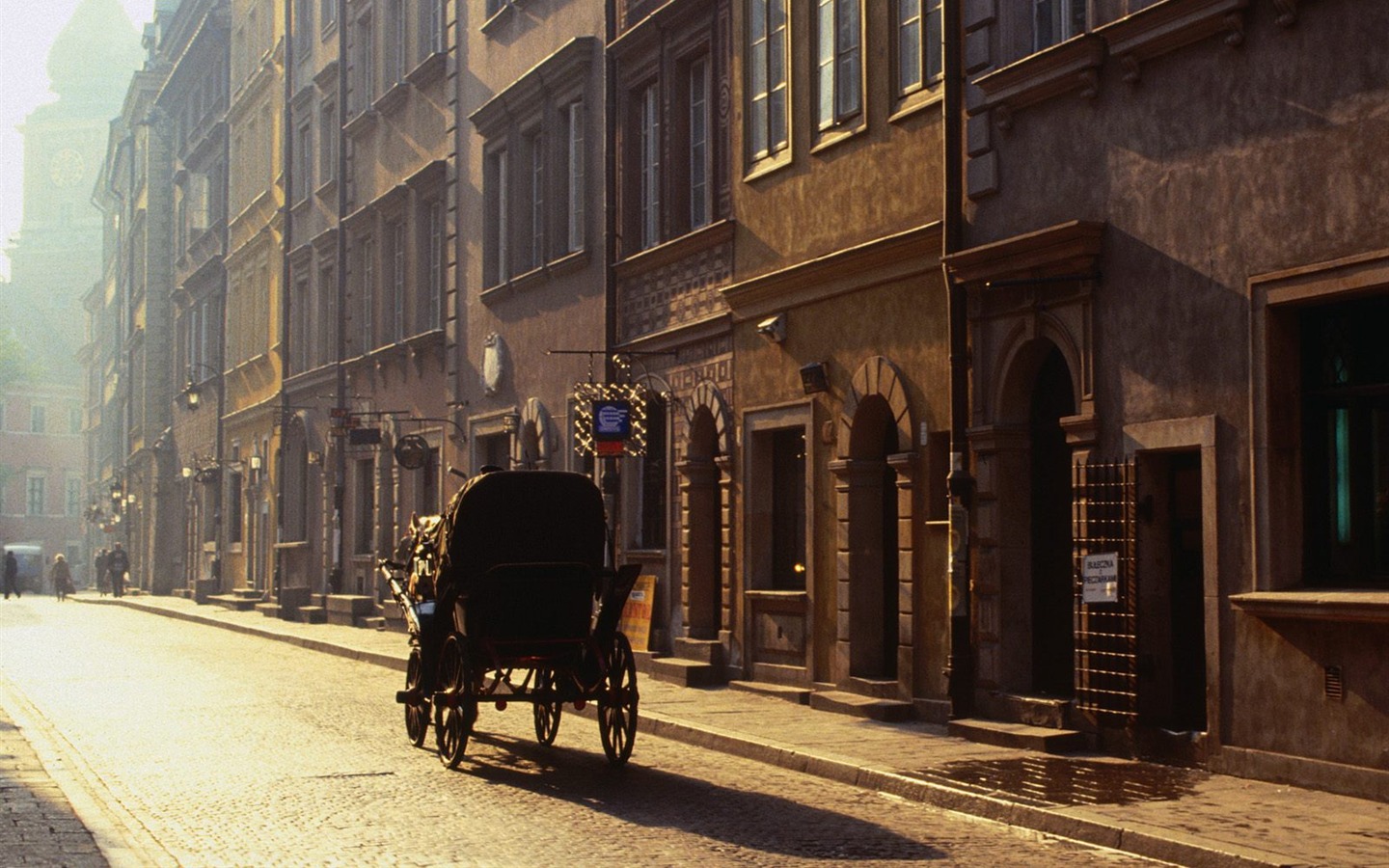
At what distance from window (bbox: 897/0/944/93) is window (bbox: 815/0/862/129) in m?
0.71

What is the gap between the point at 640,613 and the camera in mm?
24359

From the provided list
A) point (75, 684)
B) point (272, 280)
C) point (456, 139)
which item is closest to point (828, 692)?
point (75, 684)

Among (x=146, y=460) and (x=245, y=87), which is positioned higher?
(x=245, y=87)

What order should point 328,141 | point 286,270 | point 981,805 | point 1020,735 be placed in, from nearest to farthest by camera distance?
point 981,805 < point 1020,735 < point 328,141 < point 286,270

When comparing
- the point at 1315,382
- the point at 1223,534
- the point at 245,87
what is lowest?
the point at 1223,534

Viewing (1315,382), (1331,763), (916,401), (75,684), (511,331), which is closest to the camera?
(1331,763)

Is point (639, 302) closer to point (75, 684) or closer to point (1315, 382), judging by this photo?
point (75, 684)

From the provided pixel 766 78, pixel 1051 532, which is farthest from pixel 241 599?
pixel 1051 532

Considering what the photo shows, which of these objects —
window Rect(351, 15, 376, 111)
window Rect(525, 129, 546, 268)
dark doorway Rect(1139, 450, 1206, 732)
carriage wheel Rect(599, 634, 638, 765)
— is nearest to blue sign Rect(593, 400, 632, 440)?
window Rect(525, 129, 546, 268)

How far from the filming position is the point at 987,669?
16562mm

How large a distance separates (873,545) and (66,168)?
13560cm

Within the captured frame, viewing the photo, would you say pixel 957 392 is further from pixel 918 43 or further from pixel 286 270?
pixel 286 270

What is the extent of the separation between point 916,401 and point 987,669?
2.70 metres

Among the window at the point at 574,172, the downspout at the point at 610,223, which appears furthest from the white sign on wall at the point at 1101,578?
the window at the point at 574,172
